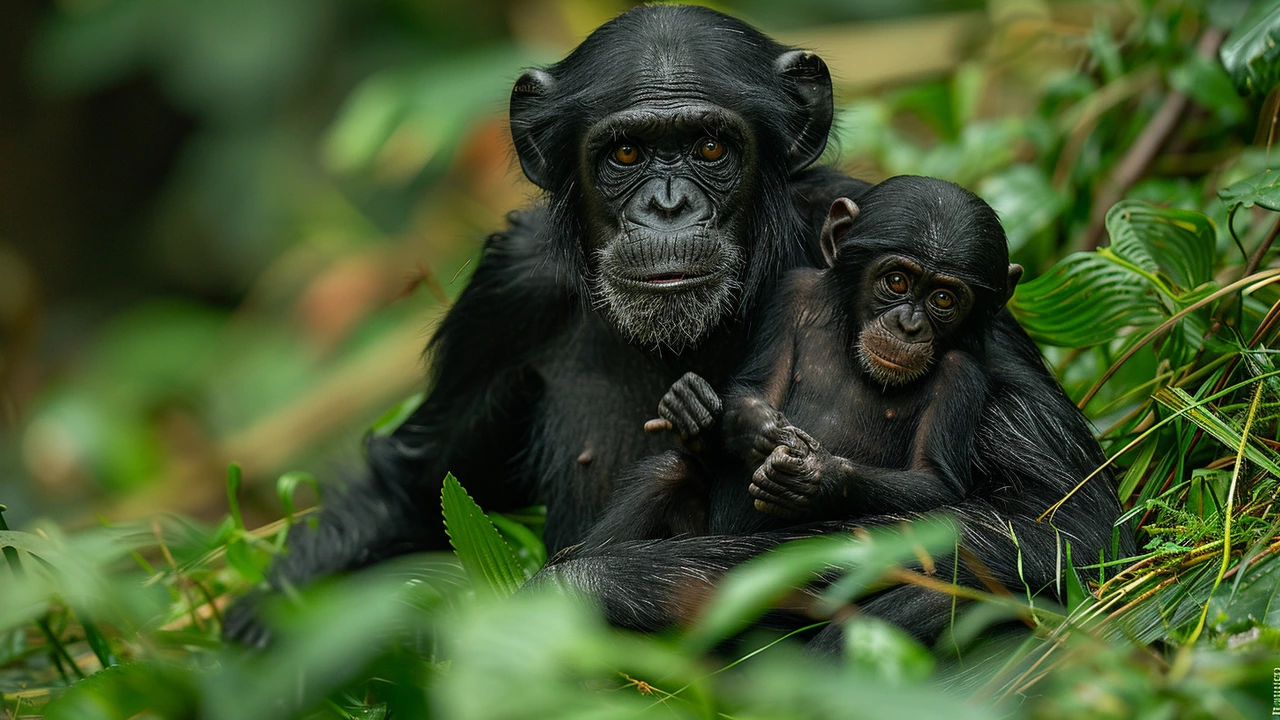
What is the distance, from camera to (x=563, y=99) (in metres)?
4.02

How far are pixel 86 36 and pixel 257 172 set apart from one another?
1.87m

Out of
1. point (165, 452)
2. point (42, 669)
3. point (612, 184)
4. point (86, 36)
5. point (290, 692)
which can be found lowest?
point (165, 452)

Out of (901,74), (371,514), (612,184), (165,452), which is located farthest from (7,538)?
(165,452)

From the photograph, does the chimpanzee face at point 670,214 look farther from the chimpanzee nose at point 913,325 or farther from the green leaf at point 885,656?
the green leaf at point 885,656

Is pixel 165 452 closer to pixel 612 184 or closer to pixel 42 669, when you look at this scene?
pixel 42 669

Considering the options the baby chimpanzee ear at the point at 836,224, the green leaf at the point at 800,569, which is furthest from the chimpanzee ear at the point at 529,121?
the green leaf at the point at 800,569

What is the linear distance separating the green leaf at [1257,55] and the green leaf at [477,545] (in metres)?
2.82

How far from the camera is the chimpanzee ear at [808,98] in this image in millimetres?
4035

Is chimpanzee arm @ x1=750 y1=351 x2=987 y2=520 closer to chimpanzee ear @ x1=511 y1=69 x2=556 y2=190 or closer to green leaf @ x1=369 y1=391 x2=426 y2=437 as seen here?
chimpanzee ear @ x1=511 y1=69 x2=556 y2=190

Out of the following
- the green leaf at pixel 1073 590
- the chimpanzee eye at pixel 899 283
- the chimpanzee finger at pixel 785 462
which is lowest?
the green leaf at pixel 1073 590

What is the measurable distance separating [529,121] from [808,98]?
94cm

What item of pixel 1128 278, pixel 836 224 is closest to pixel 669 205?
pixel 836 224

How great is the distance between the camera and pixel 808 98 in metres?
4.04

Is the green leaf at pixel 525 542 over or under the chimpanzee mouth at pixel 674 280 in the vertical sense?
under
